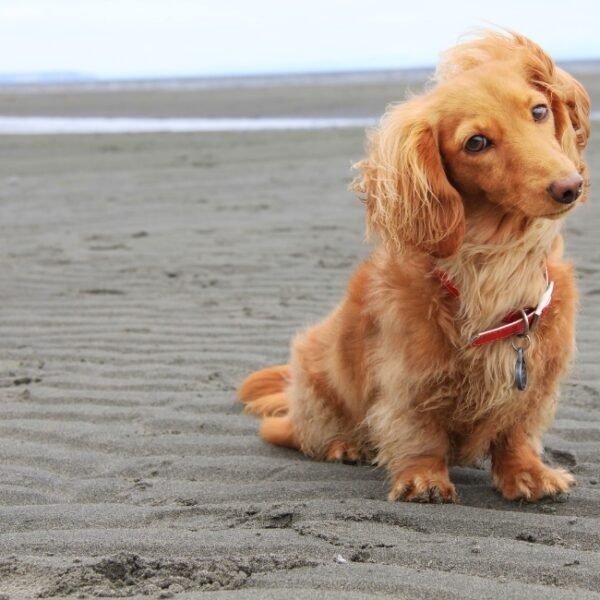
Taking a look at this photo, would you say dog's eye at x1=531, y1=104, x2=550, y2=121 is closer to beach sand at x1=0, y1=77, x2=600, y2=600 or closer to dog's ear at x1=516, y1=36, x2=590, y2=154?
dog's ear at x1=516, y1=36, x2=590, y2=154

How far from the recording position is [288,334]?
606cm

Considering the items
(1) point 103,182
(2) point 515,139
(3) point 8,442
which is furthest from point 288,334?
(1) point 103,182

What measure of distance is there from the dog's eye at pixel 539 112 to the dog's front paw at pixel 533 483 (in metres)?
1.30

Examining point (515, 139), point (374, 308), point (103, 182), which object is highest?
point (515, 139)

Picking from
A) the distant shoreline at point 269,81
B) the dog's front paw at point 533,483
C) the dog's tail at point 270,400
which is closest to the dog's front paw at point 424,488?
the dog's front paw at point 533,483

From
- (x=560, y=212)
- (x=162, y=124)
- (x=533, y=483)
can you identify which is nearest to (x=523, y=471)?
(x=533, y=483)

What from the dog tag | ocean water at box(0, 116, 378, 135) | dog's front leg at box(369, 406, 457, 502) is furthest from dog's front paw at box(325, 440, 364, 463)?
ocean water at box(0, 116, 378, 135)

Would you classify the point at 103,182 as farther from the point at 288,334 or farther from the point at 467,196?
the point at 467,196

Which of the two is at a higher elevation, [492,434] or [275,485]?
[492,434]

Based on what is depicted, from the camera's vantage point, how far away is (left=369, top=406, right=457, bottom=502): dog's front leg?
367cm

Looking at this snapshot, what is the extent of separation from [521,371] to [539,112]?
0.91 metres

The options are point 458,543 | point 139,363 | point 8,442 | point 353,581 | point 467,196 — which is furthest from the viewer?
point 139,363

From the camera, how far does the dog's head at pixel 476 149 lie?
319 centimetres

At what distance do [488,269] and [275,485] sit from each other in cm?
120
